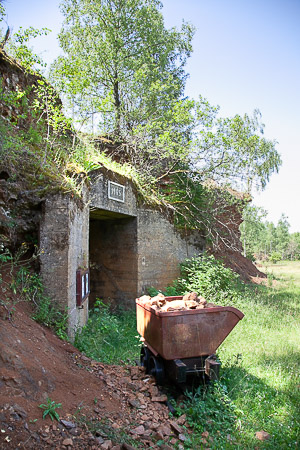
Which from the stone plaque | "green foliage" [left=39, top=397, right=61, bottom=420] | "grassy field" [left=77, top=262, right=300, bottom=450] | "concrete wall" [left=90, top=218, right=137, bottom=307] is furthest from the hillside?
"concrete wall" [left=90, top=218, right=137, bottom=307]

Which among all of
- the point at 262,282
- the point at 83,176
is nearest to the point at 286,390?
the point at 83,176

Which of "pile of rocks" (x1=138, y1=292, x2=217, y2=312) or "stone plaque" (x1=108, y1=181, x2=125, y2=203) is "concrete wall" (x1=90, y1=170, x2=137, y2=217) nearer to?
"stone plaque" (x1=108, y1=181, x2=125, y2=203)

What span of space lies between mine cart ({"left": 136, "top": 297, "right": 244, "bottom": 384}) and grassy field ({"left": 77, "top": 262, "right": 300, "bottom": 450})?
362 millimetres

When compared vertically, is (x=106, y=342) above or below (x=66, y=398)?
below

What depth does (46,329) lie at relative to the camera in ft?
16.1

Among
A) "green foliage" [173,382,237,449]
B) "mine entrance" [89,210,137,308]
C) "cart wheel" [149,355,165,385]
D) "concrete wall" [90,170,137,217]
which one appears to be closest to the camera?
"green foliage" [173,382,237,449]

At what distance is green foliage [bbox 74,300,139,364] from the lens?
5750 millimetres

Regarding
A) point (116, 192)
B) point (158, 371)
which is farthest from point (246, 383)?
point (116, 192)

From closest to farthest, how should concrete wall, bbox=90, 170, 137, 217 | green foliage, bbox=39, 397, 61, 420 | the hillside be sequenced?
the hillside → green foliage, bbox=39, 397, 61, 420 → concrete wall, bbox=90, 170, 137, 217

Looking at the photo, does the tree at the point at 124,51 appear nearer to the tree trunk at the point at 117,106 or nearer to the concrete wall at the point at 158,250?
the tree trunk at the point at 117,106

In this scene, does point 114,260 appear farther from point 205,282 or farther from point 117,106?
point 117,106

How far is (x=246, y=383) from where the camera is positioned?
16.7 feet

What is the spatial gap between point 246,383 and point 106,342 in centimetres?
279

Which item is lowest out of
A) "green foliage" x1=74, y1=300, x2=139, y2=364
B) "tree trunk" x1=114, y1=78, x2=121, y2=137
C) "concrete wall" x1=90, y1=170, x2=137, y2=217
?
"green foliage" x1=74, y1=300, x2=139, y2=364
